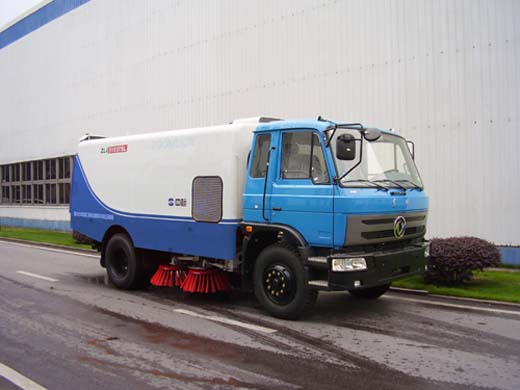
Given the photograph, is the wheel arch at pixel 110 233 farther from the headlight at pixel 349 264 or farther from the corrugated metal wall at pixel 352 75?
the corrugated metal wall at pixel 352 75

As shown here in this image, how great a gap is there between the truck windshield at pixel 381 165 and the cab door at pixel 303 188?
0.27 meters

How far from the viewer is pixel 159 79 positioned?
811 inches

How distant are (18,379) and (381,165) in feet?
17.0

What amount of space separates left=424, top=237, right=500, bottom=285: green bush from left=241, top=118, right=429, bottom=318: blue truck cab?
166 centimetres

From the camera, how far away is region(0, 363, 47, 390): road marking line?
479 cm

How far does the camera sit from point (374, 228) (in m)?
6.89

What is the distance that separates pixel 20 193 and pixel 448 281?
1133 inches

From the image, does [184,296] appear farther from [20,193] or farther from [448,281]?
[20,193]

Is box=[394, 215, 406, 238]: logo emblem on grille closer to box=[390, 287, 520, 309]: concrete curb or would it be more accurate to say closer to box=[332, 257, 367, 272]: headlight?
box=[332, 257, 367, 272]: headlight

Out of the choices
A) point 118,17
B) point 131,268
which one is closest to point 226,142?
point 131,268

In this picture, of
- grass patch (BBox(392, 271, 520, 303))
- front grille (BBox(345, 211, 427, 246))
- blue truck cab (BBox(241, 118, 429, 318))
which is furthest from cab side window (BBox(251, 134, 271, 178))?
grass patch (BBox(392, 271, 520, 303))

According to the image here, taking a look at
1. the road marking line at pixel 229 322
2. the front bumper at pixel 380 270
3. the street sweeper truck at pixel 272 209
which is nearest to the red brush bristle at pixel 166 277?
the street sweeper truck at pixel 272 209

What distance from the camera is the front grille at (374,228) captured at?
664cm

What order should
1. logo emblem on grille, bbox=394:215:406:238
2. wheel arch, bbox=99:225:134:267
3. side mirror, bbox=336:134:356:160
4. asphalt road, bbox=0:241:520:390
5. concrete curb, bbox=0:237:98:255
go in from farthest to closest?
concrete curb, bbox=0:237:98:255, wheel arch, bbox=99:225:134:267, logo emblem on grille, bbox=394:215:406:238, side mirror, bbox=336:134:356:160, asphalt road, bbox=0:241:520:390
